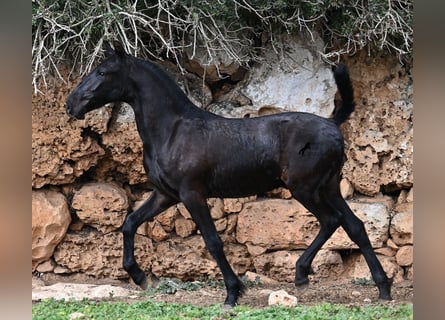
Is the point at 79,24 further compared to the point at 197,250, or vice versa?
the point at 197,250

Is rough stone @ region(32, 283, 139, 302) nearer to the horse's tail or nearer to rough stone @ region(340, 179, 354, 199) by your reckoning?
rough stone @ region(340, 179, 354, 199)

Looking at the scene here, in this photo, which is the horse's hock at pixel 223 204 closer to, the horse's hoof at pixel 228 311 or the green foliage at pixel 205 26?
the green foliage at pixel 205 26

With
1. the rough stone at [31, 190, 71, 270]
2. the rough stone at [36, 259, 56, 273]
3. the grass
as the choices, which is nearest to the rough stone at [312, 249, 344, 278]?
the grass

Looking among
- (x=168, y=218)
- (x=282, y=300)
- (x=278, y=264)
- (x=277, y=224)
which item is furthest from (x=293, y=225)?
(x=282, y=300)

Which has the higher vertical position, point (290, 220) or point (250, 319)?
point (290, 220)

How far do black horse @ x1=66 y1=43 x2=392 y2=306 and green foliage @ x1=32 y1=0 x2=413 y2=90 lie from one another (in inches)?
38.8

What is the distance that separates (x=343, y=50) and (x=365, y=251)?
7.83 feet

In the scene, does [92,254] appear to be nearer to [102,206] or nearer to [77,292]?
[102,206]

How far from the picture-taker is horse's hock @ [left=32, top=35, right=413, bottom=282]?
22.2ft

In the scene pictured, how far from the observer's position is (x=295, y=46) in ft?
22.9
